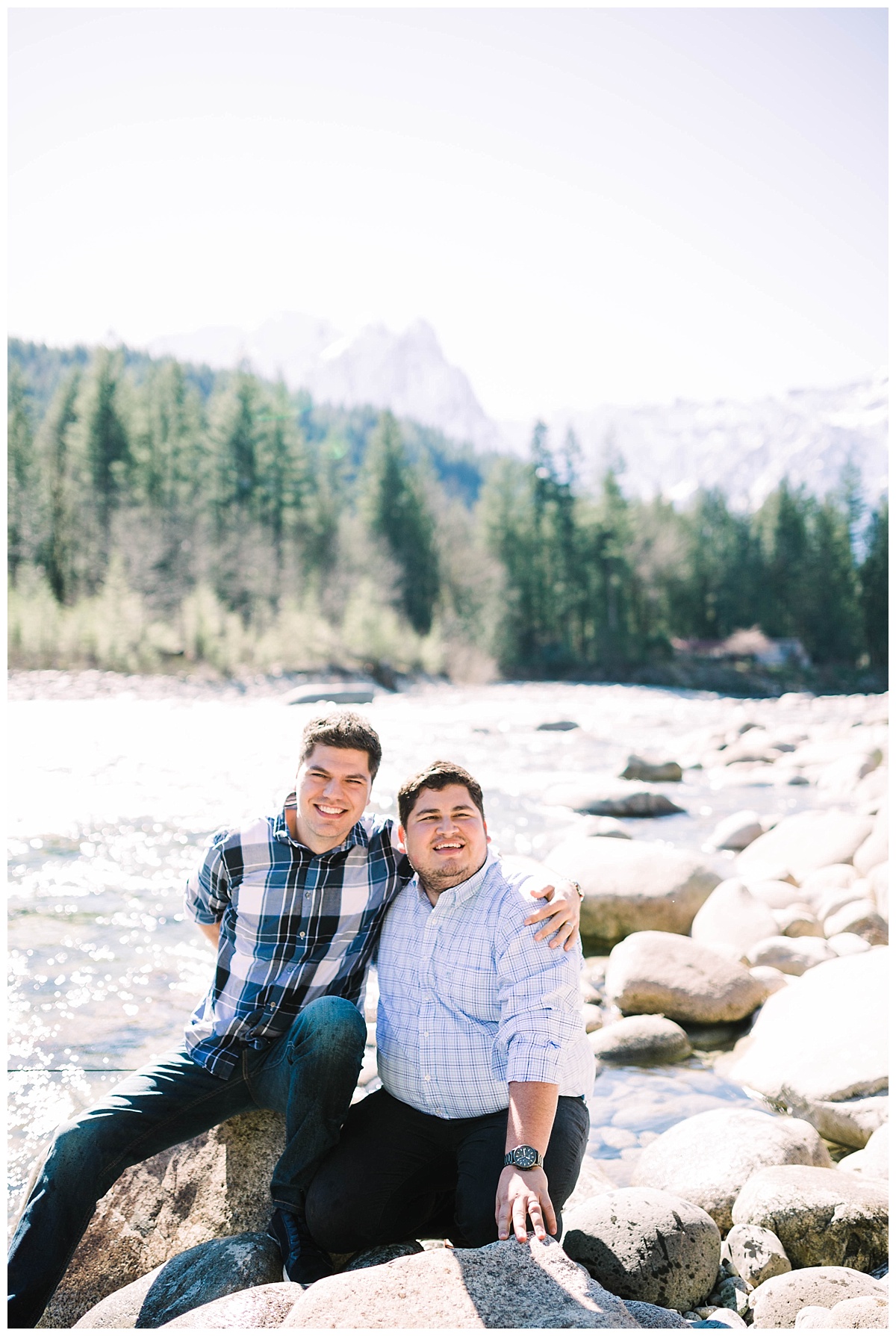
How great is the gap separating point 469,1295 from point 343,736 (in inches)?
58.8

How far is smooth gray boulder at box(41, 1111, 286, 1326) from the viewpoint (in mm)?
2646

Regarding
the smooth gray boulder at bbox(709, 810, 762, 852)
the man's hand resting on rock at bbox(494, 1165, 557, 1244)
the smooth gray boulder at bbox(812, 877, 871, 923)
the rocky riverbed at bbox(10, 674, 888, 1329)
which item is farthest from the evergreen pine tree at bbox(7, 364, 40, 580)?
the man's hand resting on rock at bbox(494, 1165, 557, 1244)

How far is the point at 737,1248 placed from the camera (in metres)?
2.77

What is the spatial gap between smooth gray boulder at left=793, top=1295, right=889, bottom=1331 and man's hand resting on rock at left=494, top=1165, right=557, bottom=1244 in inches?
28.9

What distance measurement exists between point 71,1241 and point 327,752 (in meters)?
1.47

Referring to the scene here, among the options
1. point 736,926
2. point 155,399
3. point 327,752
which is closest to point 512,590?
point 155,399

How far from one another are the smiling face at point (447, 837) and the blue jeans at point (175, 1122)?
0.47m

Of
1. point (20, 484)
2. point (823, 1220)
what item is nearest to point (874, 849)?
point (823, 1220)

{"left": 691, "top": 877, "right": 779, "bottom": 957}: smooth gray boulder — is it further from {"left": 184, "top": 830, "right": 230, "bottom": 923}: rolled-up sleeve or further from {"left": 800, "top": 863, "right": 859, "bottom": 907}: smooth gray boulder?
{"left": 184, "top": 830, "right": 230, "bottom": 923}: rolled-up sleeve

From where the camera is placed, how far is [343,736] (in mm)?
2836

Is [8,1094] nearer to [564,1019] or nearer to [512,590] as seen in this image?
[564,1019]

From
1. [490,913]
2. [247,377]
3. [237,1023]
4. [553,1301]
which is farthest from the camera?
[247,377]

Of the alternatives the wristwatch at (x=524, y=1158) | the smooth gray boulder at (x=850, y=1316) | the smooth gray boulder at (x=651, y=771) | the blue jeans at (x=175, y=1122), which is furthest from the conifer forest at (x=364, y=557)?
the smooth gray boulder at (x=850, y=1316)

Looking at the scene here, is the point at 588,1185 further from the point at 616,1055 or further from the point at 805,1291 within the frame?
the point at 616,1055
